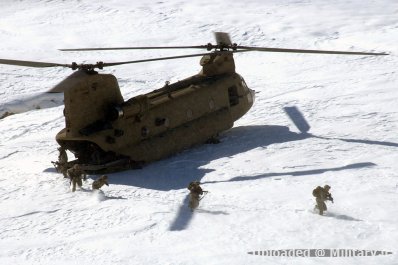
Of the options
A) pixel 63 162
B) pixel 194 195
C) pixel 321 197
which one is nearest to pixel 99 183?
pixel 63 162

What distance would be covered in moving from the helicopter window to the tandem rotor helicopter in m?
0.24

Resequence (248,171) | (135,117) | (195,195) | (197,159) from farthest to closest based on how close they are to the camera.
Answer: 1. (197,159)
2. (135,117)
3. (248,171)
4. (195,195)

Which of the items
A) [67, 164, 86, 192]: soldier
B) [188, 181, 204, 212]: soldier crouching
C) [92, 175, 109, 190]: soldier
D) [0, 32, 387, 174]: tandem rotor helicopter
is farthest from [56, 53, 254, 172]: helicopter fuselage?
[188, 181, 204, 212]: soldier crouching

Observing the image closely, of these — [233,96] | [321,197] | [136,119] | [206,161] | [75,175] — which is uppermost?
[136,119]

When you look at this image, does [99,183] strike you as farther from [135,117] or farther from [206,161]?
[206,161]

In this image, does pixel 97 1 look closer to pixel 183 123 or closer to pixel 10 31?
pixel 10 31

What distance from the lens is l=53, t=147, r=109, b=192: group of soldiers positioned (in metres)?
14.2

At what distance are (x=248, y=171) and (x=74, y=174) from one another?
13.2ft

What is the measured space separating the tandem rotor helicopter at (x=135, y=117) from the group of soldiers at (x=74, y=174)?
0.19m

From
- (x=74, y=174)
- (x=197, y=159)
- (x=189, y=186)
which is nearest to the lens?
(x=189, y=186)

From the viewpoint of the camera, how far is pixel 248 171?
15.3 metres

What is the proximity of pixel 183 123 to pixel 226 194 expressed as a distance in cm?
363

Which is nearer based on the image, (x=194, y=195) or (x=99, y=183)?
(x=194, y=195)

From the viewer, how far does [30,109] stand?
25688mm
